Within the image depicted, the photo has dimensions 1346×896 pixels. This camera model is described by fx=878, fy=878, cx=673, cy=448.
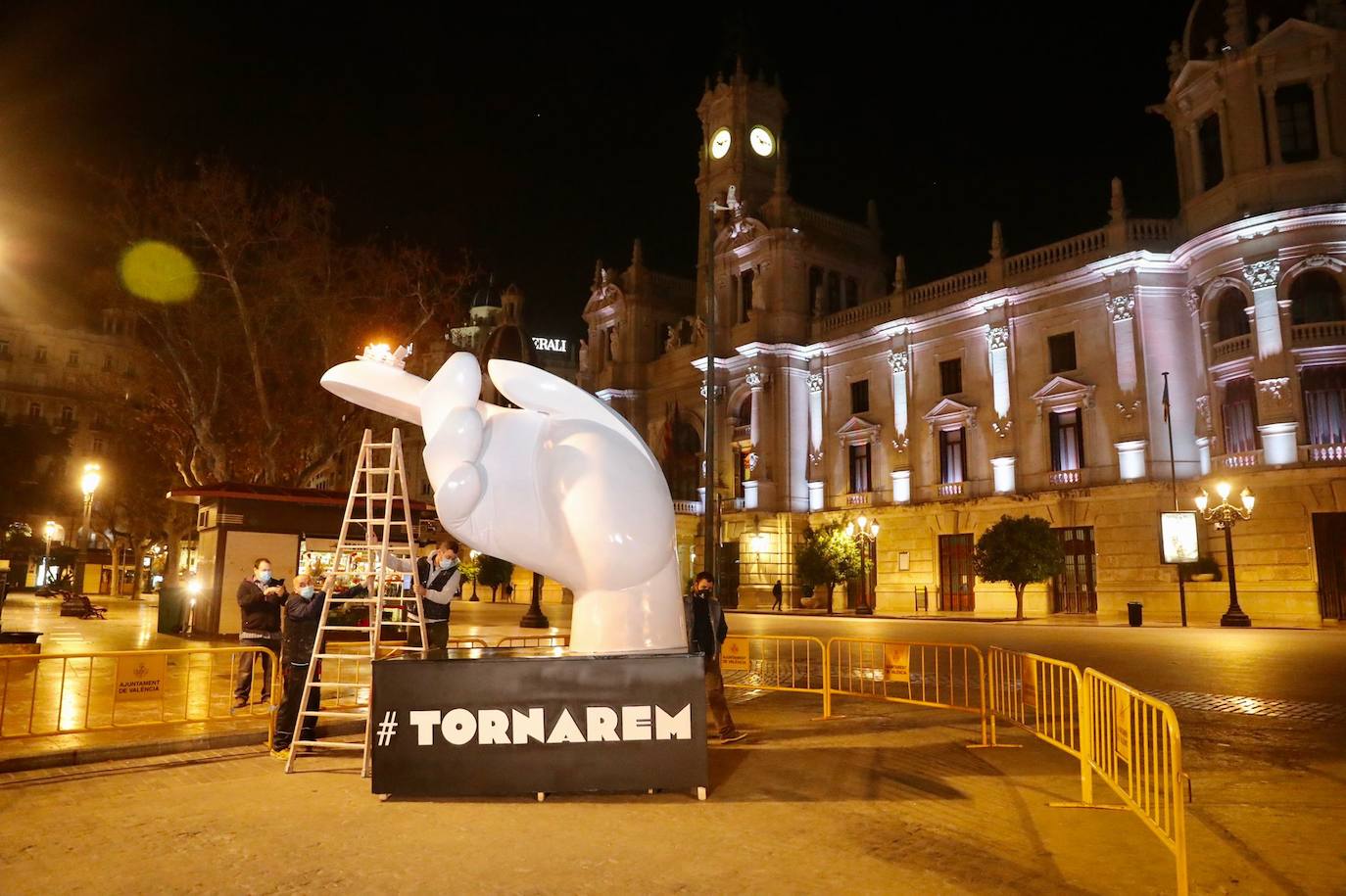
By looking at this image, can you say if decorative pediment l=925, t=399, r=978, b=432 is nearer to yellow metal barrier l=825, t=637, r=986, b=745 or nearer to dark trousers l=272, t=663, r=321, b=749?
yellow metal barrier l=825, t=637, r=986, b=745

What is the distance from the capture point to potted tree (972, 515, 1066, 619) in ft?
94.1

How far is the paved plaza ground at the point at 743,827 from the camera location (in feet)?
15.6

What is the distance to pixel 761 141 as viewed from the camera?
45625 mm

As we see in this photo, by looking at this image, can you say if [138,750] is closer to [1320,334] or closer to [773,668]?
[773,668]

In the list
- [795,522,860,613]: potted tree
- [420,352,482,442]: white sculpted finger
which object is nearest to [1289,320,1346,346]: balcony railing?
[795,522,860,613]: potted tree

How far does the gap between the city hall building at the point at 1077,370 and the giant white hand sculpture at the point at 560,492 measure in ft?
83.2

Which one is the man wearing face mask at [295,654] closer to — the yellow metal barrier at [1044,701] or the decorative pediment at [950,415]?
the yellow metal barrier at [1044,701]

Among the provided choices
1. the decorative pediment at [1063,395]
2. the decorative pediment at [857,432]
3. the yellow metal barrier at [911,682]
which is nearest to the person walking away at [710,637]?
the yellow metal barrier at [911,682]

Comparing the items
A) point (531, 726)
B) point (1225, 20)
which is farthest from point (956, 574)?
point (531, 726)

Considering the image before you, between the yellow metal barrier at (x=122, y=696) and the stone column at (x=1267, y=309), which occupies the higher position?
the stone column at (x=1267, y=309)

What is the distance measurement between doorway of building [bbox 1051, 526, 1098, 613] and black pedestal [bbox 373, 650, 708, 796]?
27.7 meters

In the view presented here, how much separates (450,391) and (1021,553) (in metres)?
25.9

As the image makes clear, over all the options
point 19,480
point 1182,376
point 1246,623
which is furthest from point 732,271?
point 19,480

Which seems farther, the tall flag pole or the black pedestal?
the tall flag pole
